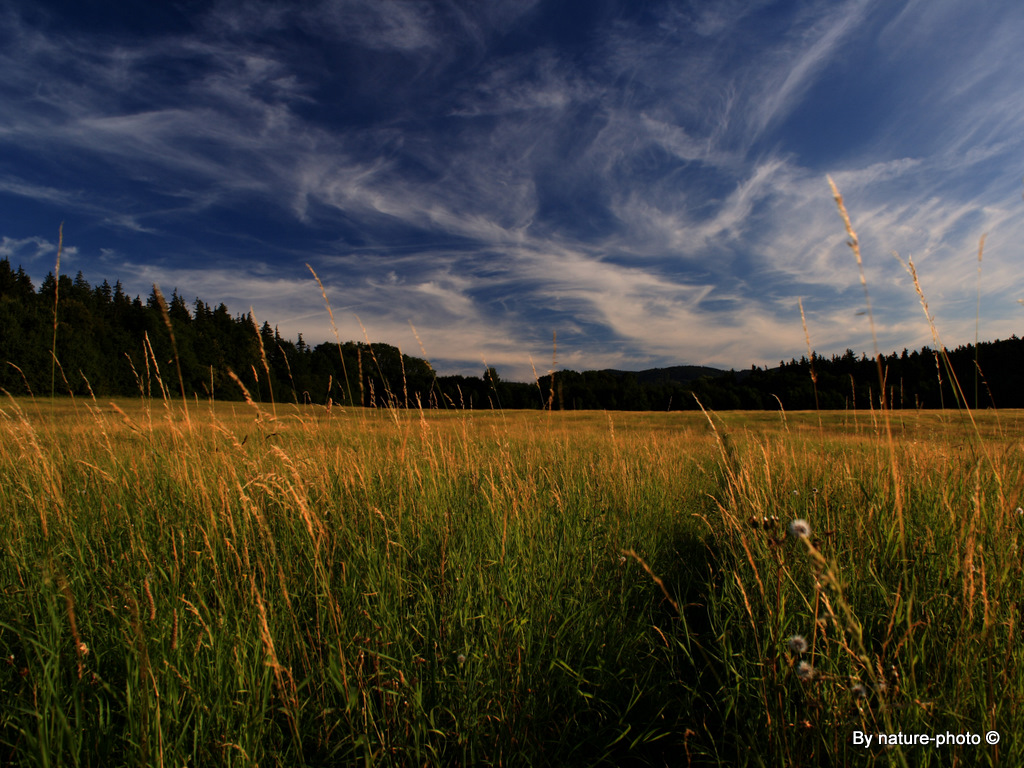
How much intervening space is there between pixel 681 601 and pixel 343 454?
317 centimetres

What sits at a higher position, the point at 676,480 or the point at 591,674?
the point at 676,480

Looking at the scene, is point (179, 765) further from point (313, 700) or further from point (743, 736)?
point (743, 736)

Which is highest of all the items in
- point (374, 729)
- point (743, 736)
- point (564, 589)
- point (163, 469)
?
point (163, 469)

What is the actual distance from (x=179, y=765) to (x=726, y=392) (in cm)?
5480

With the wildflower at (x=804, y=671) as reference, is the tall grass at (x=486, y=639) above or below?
below

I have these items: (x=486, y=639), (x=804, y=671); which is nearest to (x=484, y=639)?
(x=486, y=639)

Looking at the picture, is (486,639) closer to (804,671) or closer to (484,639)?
(484,639)

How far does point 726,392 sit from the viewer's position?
49562 mm

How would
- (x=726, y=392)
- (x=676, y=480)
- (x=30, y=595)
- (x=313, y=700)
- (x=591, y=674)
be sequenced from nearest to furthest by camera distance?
(x=313, y=700)
(x=30, y=595)
(x=591, y=674)
(x=676, y=480)
(x=726, y=392)

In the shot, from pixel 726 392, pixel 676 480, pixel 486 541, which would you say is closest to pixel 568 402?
pixel 726 392

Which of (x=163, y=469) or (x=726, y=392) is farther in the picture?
(x=726, y=392)

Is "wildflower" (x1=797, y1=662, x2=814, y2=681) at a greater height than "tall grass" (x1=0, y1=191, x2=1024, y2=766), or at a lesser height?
greater

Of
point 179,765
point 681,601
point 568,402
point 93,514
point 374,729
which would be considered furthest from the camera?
point 568,402

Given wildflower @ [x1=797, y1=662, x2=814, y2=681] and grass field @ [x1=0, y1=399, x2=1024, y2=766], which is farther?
grass field @ [x1=0, y1=399, x2=1024, y2=766]
